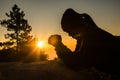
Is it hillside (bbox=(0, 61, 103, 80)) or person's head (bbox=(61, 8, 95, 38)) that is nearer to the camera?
hillside (bbox=(0, 61, 103, 80))

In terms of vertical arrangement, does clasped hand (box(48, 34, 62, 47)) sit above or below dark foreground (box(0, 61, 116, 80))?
above

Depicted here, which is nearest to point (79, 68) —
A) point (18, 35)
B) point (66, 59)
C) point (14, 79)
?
point (66, 59)

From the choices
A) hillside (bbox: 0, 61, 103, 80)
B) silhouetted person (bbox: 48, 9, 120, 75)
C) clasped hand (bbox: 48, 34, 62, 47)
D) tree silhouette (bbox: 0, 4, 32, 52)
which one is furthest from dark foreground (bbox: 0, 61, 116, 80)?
tree silhouette (bbox: 0, 4, 32, 52)

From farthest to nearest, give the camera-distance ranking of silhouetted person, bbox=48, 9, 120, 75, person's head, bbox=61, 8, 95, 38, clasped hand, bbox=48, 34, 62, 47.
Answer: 1. clasped hand, bbox=48, 34, 62, 47
2. person's head, bbox=61, 8, 95, 38
3. silhouetted person, bbox=48, 9, 120, 75

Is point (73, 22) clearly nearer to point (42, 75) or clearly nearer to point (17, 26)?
point (42, 75)

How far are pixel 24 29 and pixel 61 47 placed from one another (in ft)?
172

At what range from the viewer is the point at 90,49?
387cm

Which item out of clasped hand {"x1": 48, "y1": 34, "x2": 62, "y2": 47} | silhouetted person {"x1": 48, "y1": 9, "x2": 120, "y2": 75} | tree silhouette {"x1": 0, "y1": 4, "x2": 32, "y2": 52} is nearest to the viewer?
silhouetted person {"x1": 48, "y1": 9, "x2": 120, "y2": 75}

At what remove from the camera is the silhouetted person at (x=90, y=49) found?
378 cm

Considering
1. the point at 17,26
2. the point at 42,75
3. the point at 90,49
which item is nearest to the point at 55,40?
the point at 90,49

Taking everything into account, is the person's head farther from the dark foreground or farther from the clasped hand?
the dark foreground

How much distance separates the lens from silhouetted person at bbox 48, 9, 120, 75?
3777mm

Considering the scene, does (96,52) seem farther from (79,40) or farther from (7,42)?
(7,42)

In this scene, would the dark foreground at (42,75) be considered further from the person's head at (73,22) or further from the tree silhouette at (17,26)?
the tree silhouette at (17,26)
